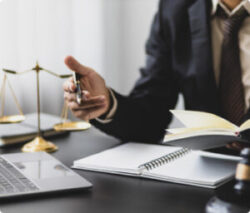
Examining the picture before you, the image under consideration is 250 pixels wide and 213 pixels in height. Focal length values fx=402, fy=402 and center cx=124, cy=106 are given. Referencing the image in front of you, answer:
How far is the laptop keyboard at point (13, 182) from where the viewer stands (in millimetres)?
766

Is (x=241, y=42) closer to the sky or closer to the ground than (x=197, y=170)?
closer to the sky

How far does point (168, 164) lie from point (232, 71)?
600mm

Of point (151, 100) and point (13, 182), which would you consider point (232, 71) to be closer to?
point (151, 100)

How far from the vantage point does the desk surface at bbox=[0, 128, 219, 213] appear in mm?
714

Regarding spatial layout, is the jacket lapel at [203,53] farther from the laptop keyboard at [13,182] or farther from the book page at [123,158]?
the laptop keyboard at [13,182]

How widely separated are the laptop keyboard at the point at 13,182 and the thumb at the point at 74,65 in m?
0.33

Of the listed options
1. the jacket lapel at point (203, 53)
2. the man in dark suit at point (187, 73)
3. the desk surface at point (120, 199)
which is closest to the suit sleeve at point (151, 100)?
the man in dark suit at point (187, 73)

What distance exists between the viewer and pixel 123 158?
3.24ft

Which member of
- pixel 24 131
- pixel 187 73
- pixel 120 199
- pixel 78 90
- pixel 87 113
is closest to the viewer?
pixel 120 199

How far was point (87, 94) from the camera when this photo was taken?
1095 millimetres

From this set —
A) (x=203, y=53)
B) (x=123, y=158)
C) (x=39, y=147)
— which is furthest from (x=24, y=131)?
(x=203, y=53)

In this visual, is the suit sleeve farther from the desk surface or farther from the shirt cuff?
the desk surface

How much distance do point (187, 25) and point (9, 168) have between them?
94 centimetres

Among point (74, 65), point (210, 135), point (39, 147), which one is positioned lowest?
point (39, 147)
